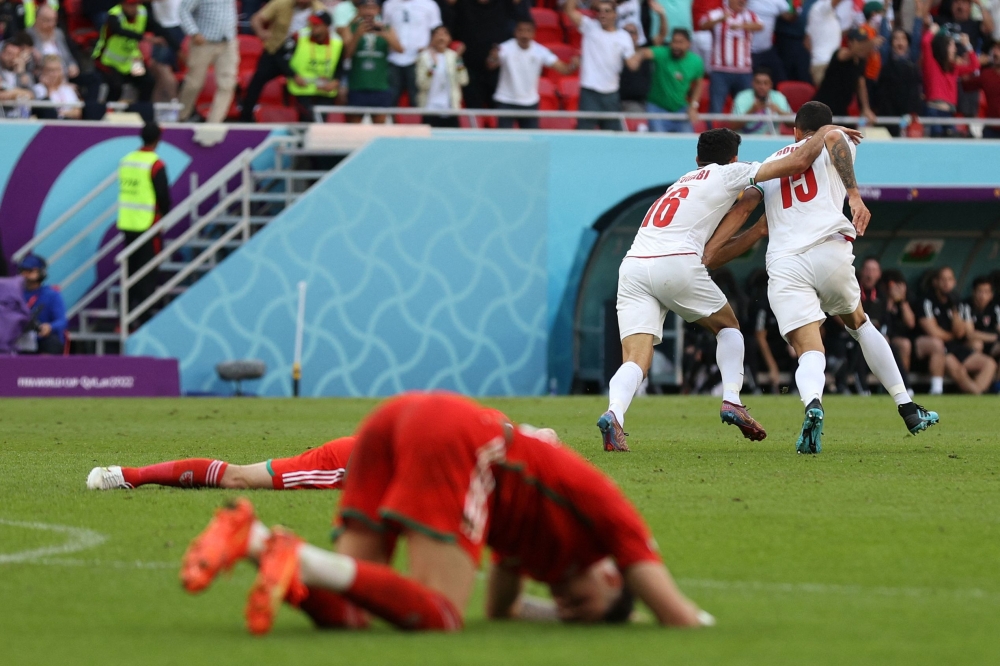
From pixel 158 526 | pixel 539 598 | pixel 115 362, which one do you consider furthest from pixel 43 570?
pixel 115 362

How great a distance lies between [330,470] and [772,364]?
1419cm

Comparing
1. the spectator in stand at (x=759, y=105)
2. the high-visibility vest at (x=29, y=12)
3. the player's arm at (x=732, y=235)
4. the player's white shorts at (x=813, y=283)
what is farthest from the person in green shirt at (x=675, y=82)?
the player's white shorts at (x=813, y=283)

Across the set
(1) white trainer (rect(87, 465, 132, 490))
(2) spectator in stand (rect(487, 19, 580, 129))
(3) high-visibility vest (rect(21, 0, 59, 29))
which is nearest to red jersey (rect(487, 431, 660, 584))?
(1) white trainer (rect(87, 465, 132, 490))

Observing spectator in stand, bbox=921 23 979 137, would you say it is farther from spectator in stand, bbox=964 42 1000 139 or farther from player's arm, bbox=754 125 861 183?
Answer: player's arm, bbox=754 125 861 183

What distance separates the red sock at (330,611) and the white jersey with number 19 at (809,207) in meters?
6.67

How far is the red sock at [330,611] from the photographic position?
4.52m

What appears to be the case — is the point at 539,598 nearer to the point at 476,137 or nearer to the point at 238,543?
the point at 238,543

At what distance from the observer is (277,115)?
22.1 m

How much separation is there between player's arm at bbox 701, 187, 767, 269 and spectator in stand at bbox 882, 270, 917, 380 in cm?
1114

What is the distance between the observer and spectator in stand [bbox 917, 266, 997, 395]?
867 inches

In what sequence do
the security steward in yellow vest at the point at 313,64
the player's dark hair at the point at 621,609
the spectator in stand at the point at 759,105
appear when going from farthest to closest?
the spectator in stand at the point at 759,105 → the security steward in yellow vest at the point at 313,64 → the player's dark hair at the point at 621,609

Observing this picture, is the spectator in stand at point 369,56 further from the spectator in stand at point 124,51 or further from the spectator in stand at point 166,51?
the spectator in stand at point 124,51

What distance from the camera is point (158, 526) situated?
706 centimetres

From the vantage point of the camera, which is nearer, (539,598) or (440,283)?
(539,598)
